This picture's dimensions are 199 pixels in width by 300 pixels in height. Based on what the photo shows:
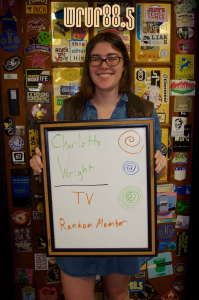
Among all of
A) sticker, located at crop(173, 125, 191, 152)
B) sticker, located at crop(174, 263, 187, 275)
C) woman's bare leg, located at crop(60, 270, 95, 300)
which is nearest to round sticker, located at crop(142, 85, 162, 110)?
sticker, located at crop(173, 125, 191, 152)

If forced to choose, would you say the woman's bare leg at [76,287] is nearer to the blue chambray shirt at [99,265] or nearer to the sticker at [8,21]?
the blue chambray shirt at [99,265]

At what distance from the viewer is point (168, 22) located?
1.53 metres

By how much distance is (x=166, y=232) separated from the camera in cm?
171

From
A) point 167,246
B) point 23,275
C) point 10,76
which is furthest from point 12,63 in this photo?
point 167,246

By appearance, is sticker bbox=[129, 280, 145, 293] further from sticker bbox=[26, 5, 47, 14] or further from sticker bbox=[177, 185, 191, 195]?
sticker bbox=[26, 5, 47, 14]

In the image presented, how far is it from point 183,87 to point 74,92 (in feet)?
2.95

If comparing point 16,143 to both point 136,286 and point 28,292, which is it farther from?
point 136,286

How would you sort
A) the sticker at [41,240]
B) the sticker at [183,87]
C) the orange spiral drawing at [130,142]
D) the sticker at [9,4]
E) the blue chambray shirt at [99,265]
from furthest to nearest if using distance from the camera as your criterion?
the sticker at [41,240]
the sticker at [183,87]
the sticker at [9,4]
the blue chambray shirt at [99,265]
the orange spiral drawing at [130,142]

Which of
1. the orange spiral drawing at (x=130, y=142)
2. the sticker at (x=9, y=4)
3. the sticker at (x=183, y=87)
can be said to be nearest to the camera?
the orange spiral drawing at (x=130, y=142)

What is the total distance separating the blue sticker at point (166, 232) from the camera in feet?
5.58

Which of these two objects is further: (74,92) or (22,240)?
(22,240)

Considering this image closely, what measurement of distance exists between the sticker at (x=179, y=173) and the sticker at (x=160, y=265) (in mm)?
696

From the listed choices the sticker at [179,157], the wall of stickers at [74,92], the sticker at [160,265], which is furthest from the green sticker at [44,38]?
the sticker at [160,265]

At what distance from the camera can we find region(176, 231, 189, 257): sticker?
1.71 metres
